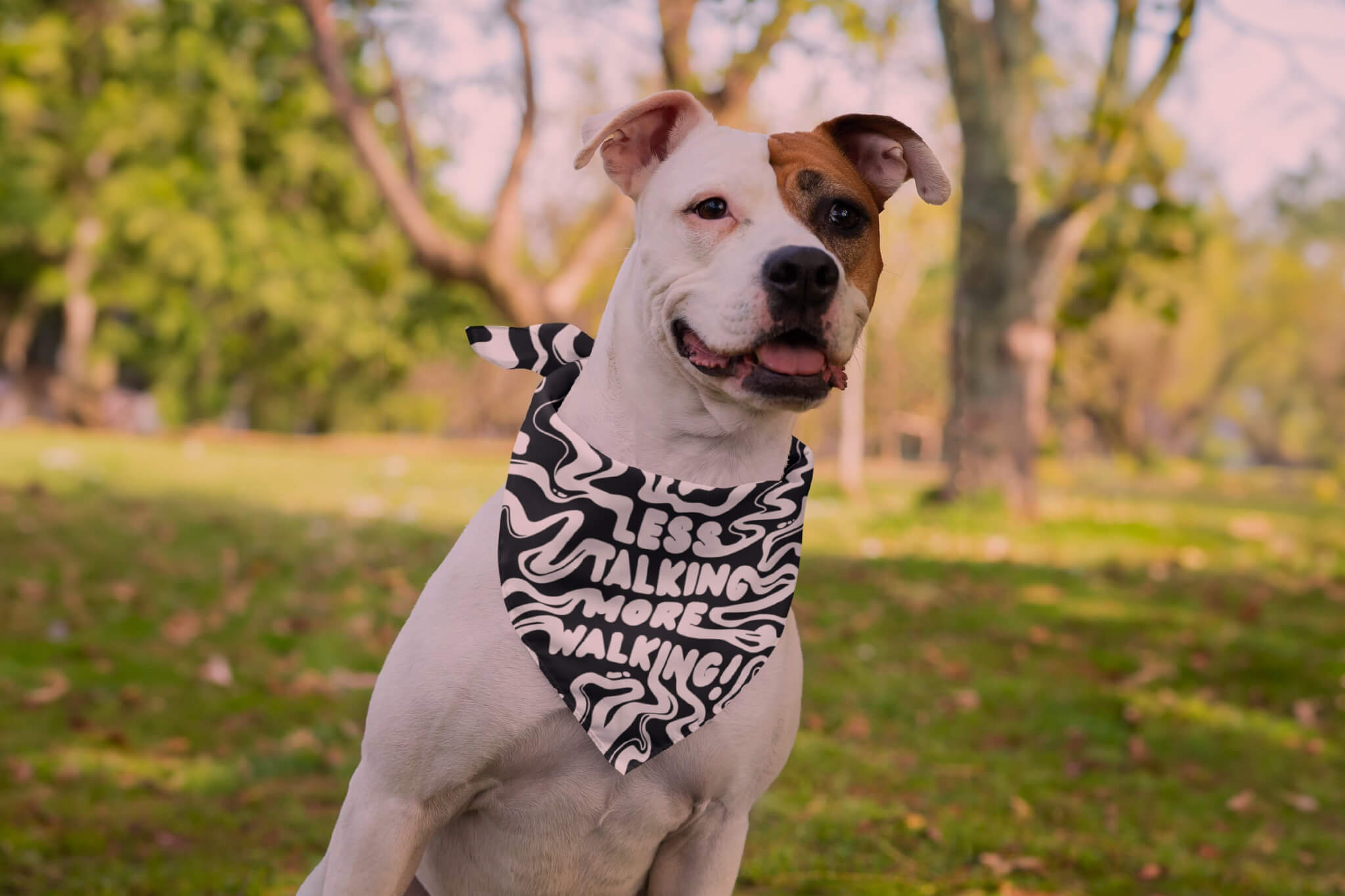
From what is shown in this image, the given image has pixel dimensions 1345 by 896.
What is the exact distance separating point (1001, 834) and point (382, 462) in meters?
15.2

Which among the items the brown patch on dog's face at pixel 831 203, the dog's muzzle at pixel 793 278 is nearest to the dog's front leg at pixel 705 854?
the dog's muzzle at pixel 793 278

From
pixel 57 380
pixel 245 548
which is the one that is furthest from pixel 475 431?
pixel 245 548

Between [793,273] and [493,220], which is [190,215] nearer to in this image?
[493,220]

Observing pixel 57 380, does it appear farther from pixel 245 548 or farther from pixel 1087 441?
pixel 1087 441

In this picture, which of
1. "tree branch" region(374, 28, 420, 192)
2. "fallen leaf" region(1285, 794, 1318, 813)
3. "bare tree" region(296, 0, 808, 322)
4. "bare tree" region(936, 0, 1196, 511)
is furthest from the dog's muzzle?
"tree branch" region(374, 28, 420, 192)

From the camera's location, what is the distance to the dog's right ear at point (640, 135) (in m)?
2.67

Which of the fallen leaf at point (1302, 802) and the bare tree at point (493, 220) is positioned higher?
the bare tree at point (493, 220)

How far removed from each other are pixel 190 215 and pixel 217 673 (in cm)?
2092

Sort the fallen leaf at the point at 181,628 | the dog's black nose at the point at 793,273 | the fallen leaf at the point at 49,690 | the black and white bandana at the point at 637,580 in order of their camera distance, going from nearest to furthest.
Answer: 1. the dog's black nose at the point at 793,273
2. the black and white bandana at the point at 637,580
3. the fallen leaf at the point at 49,690
4. the fallen leaf at the point at 181,628

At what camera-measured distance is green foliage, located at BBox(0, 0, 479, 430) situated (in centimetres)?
2162

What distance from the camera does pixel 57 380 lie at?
27203 mm

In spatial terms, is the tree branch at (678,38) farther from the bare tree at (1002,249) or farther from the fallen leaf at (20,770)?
the fallen leaf at (20,770)

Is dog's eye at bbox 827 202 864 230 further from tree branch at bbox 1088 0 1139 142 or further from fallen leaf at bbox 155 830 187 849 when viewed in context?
tree branch at bbox 1088 0 1139 142

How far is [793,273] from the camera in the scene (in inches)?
94.3
